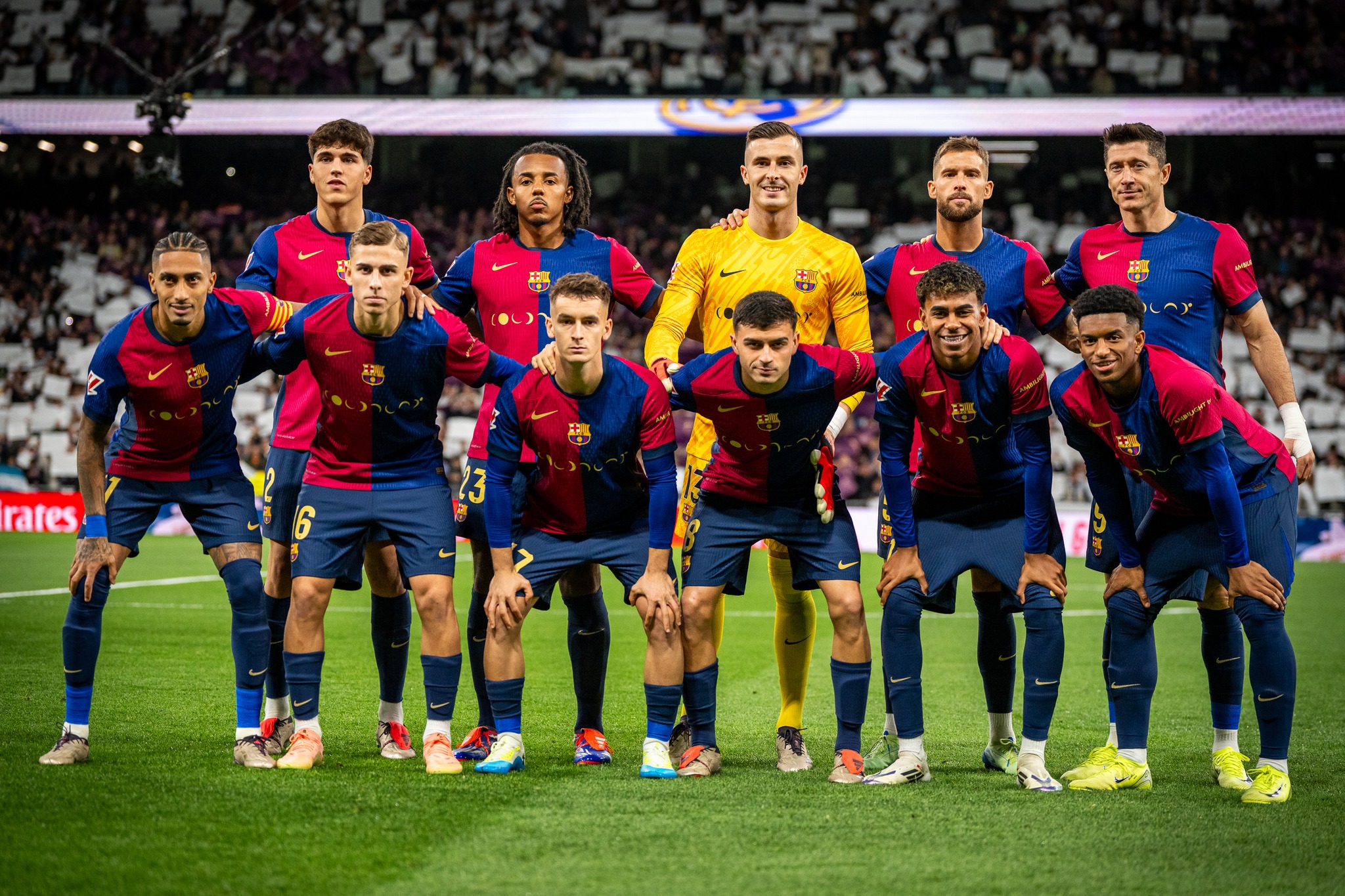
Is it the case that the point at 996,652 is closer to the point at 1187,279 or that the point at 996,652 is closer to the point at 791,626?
the point at 791,626

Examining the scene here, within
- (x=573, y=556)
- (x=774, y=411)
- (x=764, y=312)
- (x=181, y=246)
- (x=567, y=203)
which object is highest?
(x=567, y=203)

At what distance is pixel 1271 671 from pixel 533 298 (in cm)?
343

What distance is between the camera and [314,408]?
5840 millimetres

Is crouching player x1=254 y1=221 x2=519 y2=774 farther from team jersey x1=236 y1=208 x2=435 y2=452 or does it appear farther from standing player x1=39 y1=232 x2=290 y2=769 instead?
team jersey x1=236 y1=208 x2=435 y2=452

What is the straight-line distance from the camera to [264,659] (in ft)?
17.7

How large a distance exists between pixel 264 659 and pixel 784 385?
246 centimetres

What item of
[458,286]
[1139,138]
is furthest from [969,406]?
[458,286]

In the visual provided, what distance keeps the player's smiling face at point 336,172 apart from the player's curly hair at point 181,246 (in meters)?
0.68

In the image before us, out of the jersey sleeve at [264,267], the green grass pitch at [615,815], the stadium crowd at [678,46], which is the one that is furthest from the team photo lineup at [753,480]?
the stadium crowd at [678,46]

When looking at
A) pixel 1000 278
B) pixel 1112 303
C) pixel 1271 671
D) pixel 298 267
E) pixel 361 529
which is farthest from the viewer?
pixel 298 267

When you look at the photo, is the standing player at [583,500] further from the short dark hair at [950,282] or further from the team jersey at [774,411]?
the short dark hair at [950,282]

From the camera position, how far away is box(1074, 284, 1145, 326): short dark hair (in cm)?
483

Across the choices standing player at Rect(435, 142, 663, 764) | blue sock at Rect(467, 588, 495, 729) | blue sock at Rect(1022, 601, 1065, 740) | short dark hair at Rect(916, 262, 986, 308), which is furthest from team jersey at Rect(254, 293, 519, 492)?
blue sock at Rect(1022, 601, 1065, 740)

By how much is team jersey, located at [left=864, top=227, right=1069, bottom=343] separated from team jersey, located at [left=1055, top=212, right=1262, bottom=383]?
0.77 feet
